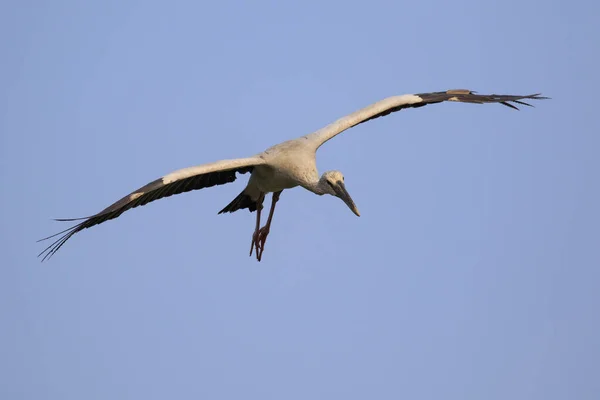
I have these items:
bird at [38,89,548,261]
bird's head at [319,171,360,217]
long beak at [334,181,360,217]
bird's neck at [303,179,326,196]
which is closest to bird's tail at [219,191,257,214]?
bird at [38,89,548,261]

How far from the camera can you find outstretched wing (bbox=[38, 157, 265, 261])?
1232 centimetres

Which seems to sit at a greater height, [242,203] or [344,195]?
[242,203]

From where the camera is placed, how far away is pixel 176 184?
13.6m

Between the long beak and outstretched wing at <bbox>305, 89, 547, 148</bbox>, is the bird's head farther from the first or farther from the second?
outstretched wing at <bbox>305, 89, 547, 148</bbox>

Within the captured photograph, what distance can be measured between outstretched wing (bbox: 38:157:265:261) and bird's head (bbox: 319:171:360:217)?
1051 mm

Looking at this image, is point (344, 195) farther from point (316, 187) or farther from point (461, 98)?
point (461, 98)

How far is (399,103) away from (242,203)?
2516mm

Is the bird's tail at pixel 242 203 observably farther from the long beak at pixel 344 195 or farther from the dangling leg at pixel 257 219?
the long beak at pixel 344 195

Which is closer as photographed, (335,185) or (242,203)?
(335,185)

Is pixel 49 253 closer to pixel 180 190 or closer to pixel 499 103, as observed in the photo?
pixel 180 190

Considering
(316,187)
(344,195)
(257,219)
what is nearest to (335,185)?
(344,195)

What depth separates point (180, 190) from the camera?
13.9 metres

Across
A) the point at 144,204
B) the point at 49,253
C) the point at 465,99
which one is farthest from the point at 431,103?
the point at 49,253

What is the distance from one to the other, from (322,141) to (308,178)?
0.88 m
